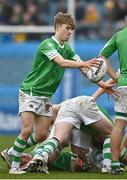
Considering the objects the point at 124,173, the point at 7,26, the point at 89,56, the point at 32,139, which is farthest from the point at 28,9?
the point at 124,173

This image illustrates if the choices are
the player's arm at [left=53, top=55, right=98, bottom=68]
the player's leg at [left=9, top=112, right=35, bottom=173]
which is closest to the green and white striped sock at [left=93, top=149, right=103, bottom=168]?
the player's leg at [left=9, top=112, right=35, bottom=173]

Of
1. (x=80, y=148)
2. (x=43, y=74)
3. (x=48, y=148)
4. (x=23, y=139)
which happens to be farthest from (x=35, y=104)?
(x=48, y=148)

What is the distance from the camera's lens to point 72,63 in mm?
11008

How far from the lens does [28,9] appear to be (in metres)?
22.2

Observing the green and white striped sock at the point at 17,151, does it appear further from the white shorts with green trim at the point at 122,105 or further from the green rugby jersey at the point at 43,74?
the white shorts with green trim at the point at 122,105

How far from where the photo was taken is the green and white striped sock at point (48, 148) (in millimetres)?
10750

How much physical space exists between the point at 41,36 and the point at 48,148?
33.4 ft

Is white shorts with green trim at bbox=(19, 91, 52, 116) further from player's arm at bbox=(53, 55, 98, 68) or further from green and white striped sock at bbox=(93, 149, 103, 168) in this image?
green and white striped sock at bbox=(93, 149, 103, 168)

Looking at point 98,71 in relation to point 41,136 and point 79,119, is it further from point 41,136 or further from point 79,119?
point 41,136

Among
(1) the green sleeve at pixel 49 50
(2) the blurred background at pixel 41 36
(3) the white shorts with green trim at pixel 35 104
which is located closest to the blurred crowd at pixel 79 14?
(2) the blurred background at pixel 41 36

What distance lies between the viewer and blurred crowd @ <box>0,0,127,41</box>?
21.5 metres

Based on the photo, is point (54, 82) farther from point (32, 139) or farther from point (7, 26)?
point (7, 26)

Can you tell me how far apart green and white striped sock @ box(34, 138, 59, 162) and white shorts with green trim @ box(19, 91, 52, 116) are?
2.25ft

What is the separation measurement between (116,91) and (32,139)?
1.74 meters
